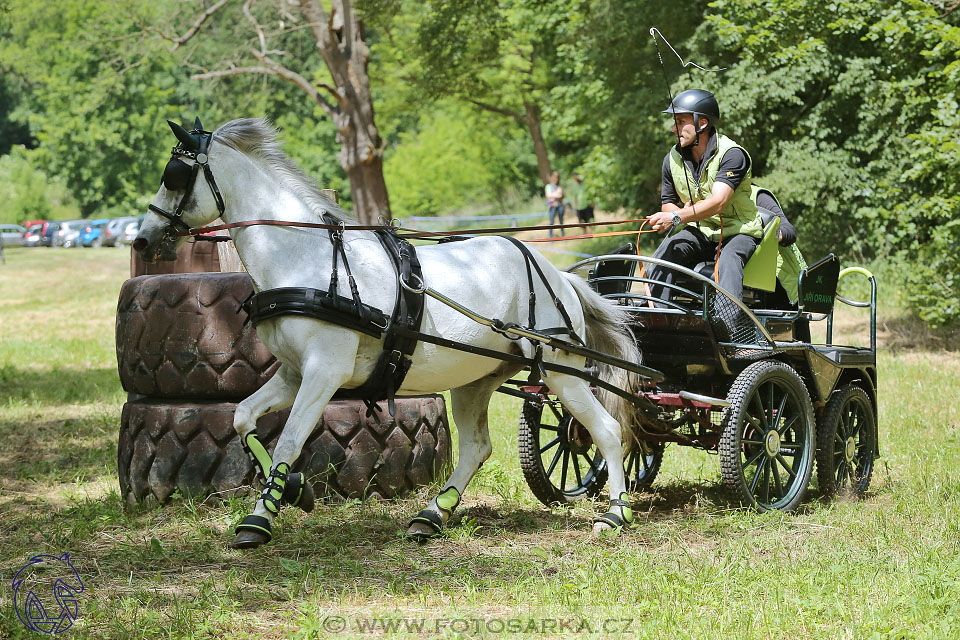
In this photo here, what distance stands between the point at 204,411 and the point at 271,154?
1.69m

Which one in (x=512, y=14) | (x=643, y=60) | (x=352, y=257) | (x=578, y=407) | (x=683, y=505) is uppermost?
(x=512, y=14)

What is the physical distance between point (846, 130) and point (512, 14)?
1294 centimetres

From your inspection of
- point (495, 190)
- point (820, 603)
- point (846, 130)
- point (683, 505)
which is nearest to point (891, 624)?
point (820, 603)

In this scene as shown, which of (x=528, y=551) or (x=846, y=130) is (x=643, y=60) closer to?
(x=846, y=130)

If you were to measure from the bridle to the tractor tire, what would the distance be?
1003 millimetres

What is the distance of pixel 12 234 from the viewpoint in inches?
1866

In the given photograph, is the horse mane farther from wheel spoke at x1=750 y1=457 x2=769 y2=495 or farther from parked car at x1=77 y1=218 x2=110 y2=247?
parked car at x1=77 y1=218 x2=110 y2=247

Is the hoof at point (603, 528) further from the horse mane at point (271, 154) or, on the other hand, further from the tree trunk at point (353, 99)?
the tree trunk at point (353, 99)

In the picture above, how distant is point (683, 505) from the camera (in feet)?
21.9

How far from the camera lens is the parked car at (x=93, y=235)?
45188 mm

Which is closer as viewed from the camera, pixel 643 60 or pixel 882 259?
pixel 882 259

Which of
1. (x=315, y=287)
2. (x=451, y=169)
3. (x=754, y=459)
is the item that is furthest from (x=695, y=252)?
(x=451, y=169)

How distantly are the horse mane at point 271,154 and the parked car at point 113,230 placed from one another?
40953mm

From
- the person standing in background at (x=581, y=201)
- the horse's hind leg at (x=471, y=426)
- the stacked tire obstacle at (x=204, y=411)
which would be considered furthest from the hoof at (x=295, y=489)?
the person standing in background at (x=581, y=201)
